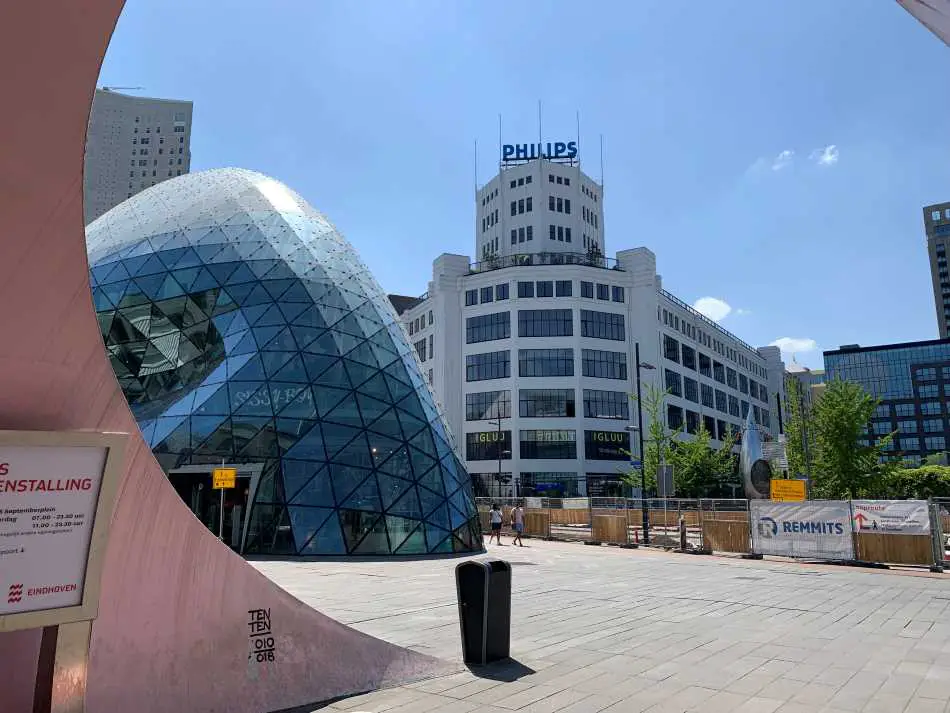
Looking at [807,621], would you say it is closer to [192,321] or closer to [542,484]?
[192,321]

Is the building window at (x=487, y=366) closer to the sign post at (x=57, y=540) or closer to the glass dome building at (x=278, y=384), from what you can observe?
the glass dome building at (x=278, y=384)

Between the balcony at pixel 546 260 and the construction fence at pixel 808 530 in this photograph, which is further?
the balcony at pixel 546 260

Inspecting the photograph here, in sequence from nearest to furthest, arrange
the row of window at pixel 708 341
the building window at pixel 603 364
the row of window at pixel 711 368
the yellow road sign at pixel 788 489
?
the yellow road sign at pixel 788 489
the building window at pixel 603 364
the row of window at pixel 711 368
the row of window at pixel 708 341

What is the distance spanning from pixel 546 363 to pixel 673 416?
1749cm

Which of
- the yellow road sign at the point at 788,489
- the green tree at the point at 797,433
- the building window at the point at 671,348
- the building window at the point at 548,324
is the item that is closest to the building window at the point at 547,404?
the building window at the point at 548,324

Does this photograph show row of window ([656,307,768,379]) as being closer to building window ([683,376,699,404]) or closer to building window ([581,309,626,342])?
building window ([581,309,626,342])

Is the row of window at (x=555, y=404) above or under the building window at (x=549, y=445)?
above

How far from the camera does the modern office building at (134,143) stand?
454ft

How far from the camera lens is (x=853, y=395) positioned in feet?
118

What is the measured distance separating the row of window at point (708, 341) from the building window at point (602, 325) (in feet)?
16.3

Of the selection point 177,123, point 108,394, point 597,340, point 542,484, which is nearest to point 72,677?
point 108,394

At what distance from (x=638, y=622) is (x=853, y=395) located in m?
31.6

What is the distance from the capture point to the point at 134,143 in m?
143

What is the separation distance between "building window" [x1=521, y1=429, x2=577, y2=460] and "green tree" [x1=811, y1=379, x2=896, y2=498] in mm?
28954
